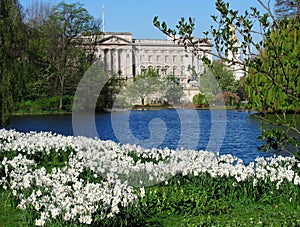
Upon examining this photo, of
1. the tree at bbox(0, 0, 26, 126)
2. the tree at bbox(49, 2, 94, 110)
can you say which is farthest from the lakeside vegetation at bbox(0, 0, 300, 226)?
the tree at bbox(49, 2, 94, 110)

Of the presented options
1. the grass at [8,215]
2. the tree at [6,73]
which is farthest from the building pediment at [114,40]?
the grass at [8,215]

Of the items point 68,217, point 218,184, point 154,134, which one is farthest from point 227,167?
point 154,134

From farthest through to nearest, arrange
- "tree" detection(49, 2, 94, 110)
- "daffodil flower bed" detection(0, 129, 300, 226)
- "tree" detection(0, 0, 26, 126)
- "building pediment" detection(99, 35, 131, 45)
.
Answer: "building pediment" detection(99, 35, 131, 45) → "tree" detection(49, 2, 94, 110) → "tree" detection(0, 0, 26, 126) → "daffodil flower bed" detection(0, 129, 300, 226)

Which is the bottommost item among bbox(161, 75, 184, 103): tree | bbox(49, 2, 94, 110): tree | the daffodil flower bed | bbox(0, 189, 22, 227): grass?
bbox(0, 189, 22, 227): grass

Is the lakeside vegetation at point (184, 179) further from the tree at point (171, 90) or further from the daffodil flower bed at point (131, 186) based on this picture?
the tree at point (171, 90)

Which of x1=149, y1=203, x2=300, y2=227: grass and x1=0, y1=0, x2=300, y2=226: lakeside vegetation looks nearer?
x1=0, y1=0, x2=300, y2=226: lakeside vegetation

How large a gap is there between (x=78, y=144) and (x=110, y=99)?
3174cm

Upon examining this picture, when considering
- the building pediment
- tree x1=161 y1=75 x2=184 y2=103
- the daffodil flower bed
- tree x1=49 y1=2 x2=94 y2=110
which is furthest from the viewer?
the building pediment

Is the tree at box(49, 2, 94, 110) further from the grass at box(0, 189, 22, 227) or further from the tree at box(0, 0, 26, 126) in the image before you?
the grass at box(0, 189, 22, 227)

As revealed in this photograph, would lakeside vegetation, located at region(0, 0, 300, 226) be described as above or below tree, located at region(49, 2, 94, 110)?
below

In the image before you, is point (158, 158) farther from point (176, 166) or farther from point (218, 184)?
point (218, 184)

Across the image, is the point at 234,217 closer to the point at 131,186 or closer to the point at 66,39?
the point at 131,186

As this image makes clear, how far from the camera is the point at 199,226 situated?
494 centimetres

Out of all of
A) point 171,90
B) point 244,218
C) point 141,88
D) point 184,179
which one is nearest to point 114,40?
point 171,90
